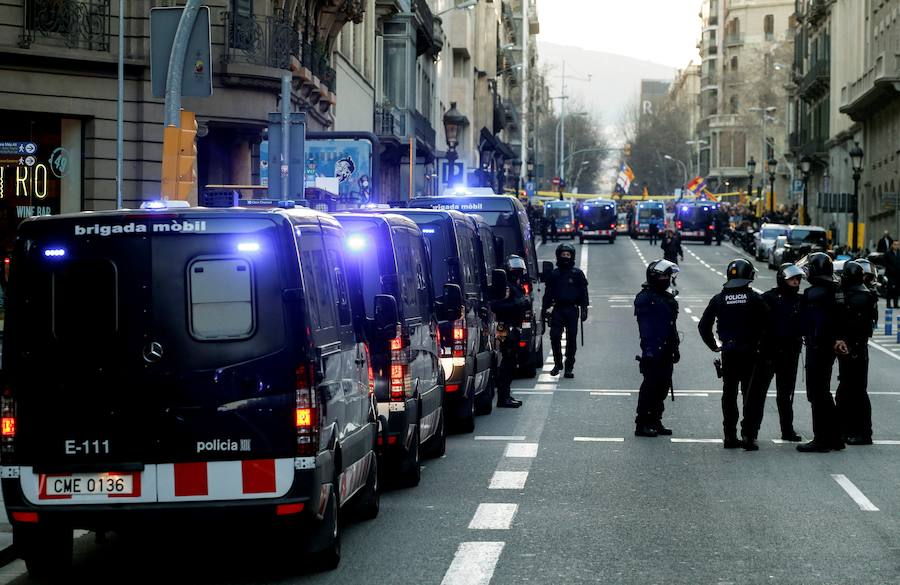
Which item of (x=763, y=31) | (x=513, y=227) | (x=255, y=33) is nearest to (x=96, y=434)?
(x=513, y=227)

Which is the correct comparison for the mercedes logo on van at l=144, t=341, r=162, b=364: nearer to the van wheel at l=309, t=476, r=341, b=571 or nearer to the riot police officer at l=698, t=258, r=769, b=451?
the van wheel at l=309, t=476, r=341, b=571

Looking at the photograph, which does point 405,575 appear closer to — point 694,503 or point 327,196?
point 694,503

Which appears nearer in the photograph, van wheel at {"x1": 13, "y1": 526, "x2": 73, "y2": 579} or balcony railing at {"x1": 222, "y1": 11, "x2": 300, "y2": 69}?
van wheel at {"x1": 13, "y1": 526, "x2": 73, "y2": 579}

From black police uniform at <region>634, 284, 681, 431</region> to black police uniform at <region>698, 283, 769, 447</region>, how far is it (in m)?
1.05

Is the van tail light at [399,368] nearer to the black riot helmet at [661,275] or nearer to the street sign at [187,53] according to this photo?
the street sign at [187,53]

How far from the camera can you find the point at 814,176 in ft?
309

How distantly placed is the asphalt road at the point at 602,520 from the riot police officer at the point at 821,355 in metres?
0.24

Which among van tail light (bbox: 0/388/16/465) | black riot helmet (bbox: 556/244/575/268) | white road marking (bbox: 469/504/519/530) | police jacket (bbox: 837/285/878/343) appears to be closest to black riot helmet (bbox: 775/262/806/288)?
police jacket (bbox: 837/285/878/343)

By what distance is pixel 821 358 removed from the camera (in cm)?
1561

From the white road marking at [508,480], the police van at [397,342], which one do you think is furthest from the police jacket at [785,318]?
the police van at [397,342]

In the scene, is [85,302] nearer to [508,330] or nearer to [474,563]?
[474,563]

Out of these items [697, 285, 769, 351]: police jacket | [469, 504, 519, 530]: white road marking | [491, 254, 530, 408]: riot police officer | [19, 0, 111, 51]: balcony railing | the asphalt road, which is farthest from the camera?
[19, 0, 111, 51]: balcony railing

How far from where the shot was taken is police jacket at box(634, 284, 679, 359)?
16.7 meters

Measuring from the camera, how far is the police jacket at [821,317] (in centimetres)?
1564
